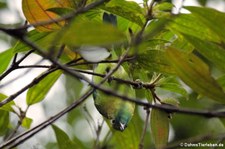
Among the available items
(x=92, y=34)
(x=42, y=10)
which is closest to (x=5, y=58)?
(x=42, y=10)

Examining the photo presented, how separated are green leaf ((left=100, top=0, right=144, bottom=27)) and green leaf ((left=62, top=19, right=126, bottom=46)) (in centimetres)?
31

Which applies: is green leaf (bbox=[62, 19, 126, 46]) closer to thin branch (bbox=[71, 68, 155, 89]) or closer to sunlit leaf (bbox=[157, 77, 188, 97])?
thin branch (bbox=[71, 68, 155, 89])

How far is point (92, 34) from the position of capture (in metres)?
0.82

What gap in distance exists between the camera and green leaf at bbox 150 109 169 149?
1273 millimetres

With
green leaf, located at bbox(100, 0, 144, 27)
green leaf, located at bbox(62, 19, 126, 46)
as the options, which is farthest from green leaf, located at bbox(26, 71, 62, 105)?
green leaf, located at bbox(62, 19, 126, 46)

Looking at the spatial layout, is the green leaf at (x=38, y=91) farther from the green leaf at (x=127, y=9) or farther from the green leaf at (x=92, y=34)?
the green leaf at (x=92, y=34)

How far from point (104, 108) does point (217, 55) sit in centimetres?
24

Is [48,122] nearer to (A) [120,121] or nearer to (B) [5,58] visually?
(A) [120,121]

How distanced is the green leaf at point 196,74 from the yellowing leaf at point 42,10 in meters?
0.31

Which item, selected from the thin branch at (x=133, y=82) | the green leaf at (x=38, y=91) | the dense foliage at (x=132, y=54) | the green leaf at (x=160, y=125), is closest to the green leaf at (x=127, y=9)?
the dense foliage at (x=132, y=54)

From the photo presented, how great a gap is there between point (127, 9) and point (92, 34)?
333mm

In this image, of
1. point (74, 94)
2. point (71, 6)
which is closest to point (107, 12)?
point (71, 6)

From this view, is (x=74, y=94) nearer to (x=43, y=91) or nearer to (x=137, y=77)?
(x=43, y=91)

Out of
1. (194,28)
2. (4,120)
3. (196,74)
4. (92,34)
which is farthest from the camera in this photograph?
(4,120)
